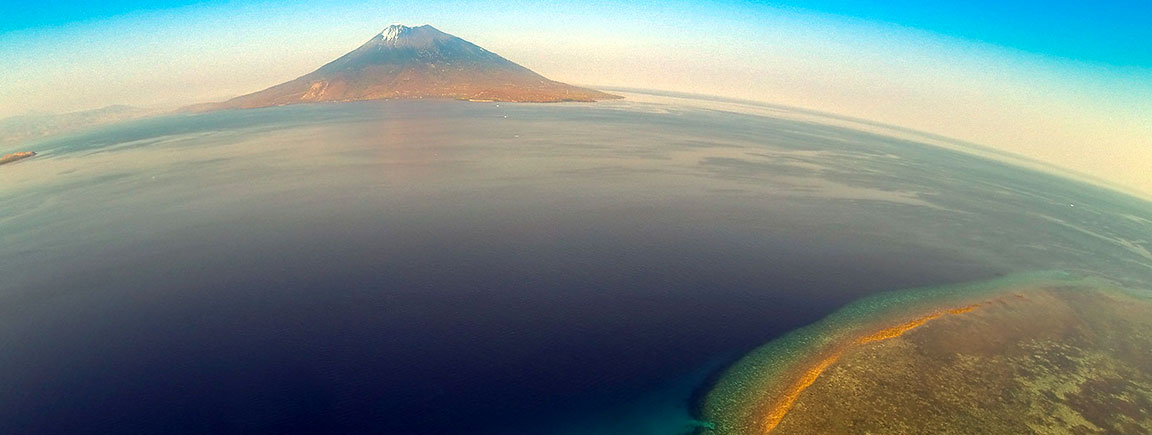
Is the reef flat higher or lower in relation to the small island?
→ lower

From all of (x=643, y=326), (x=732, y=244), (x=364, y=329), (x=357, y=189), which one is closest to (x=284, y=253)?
(x=364, y=329)

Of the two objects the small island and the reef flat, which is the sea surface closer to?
the reef flat

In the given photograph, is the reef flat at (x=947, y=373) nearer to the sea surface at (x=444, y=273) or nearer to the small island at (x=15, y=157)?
the sea surface at (x=444, y=273)

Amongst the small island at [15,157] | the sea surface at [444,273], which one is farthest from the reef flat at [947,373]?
the small island at [15,157]

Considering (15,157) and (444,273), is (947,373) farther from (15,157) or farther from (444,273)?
(15,157)

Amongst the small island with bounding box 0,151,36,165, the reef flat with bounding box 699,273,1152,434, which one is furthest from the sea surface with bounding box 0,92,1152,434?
the small island with bounding box 0,151,36,165

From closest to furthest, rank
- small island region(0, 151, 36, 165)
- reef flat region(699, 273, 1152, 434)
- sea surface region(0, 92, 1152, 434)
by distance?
reef flat region(699, 273, 1152, 434) → sea surface region(0, 92, 1152, 434) → small island region(0, 151, 36, 165)

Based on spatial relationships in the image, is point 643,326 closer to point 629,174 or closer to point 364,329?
point 364,329
